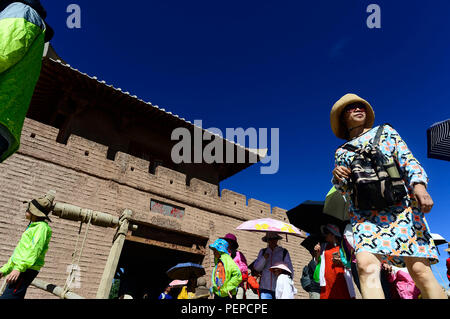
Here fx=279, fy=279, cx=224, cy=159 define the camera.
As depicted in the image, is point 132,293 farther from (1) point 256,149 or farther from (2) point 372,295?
(2) point 372,295

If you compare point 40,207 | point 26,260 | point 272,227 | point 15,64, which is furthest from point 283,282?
point 15,64

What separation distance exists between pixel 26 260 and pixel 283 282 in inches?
140

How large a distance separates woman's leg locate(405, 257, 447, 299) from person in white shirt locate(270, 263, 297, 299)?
2.78m

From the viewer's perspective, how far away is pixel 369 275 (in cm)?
185

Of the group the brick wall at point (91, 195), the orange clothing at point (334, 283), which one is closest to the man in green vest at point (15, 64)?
the orange clothing at point (334, 283)

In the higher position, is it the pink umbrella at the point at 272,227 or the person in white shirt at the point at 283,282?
the pink umbrella at the point at 272,227

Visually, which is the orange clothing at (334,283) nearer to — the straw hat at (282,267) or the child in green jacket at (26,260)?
the straw hat at (282,267)

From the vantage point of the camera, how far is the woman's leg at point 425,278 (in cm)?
177

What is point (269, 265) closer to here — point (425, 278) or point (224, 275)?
point (224, 275)

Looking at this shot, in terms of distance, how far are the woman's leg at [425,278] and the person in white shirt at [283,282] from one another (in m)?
2.78

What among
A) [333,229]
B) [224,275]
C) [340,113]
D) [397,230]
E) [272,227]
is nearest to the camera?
[397,230]

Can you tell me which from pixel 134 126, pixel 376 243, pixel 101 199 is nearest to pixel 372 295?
pixel 376 243

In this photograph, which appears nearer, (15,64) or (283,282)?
(15,64)
